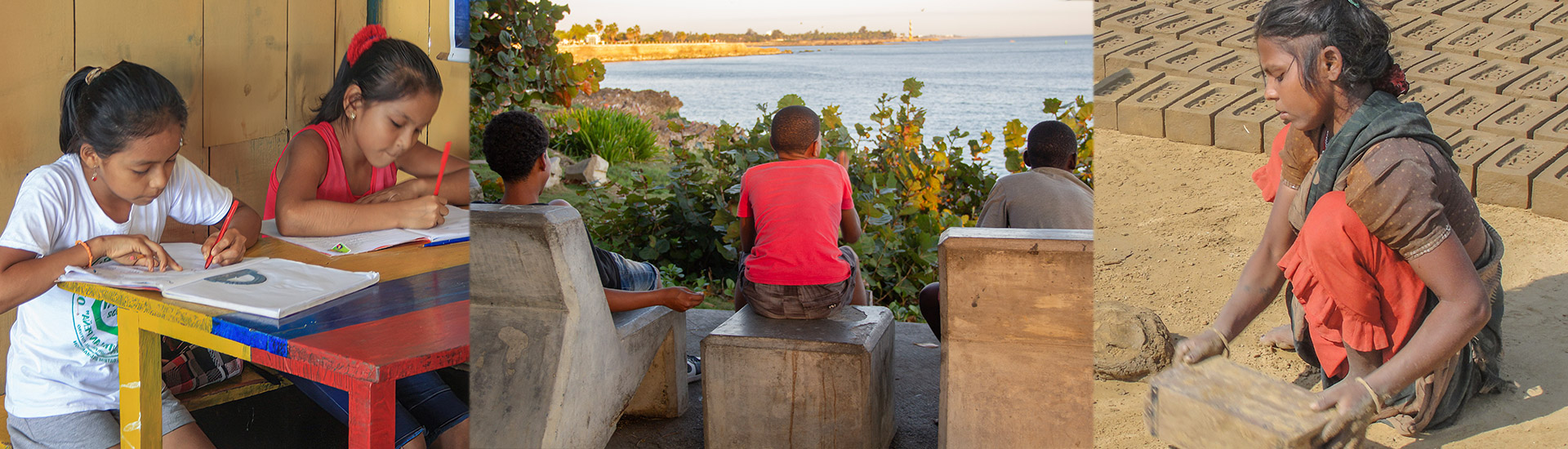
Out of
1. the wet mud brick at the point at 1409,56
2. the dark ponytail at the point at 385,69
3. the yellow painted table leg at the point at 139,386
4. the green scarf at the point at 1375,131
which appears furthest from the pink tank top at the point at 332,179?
the wet mud brick at the point at 1409,56

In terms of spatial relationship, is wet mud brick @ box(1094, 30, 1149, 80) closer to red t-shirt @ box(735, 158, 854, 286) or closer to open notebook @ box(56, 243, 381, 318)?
red t-shirt @ box(735, 158, 854, 286)

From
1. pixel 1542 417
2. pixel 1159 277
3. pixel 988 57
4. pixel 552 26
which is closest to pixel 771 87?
pixel 988 57

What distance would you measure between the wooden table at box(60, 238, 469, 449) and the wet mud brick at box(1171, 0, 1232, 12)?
1361mm

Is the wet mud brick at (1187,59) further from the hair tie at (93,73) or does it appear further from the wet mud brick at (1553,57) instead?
the hair tie at (93,73)

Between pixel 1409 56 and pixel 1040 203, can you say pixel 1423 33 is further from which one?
pixel 1040 203

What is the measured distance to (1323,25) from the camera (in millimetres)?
1285

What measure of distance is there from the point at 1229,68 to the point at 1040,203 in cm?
121

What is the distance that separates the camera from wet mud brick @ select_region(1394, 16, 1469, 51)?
138 centimetres

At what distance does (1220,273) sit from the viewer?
153 cm

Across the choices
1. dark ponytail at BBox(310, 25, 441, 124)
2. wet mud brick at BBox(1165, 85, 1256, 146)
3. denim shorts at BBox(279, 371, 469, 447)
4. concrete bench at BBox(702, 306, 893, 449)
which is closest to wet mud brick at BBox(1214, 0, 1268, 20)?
wet mud brick at BBox(1165, 85, 1256, 146)

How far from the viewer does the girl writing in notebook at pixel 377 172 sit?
180cm

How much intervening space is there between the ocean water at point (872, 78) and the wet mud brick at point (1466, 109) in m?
0.63

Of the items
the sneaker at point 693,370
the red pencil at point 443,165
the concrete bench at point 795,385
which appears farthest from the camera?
the sneaker at point 693,370

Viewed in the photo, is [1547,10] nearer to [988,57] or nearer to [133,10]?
[988,57]
